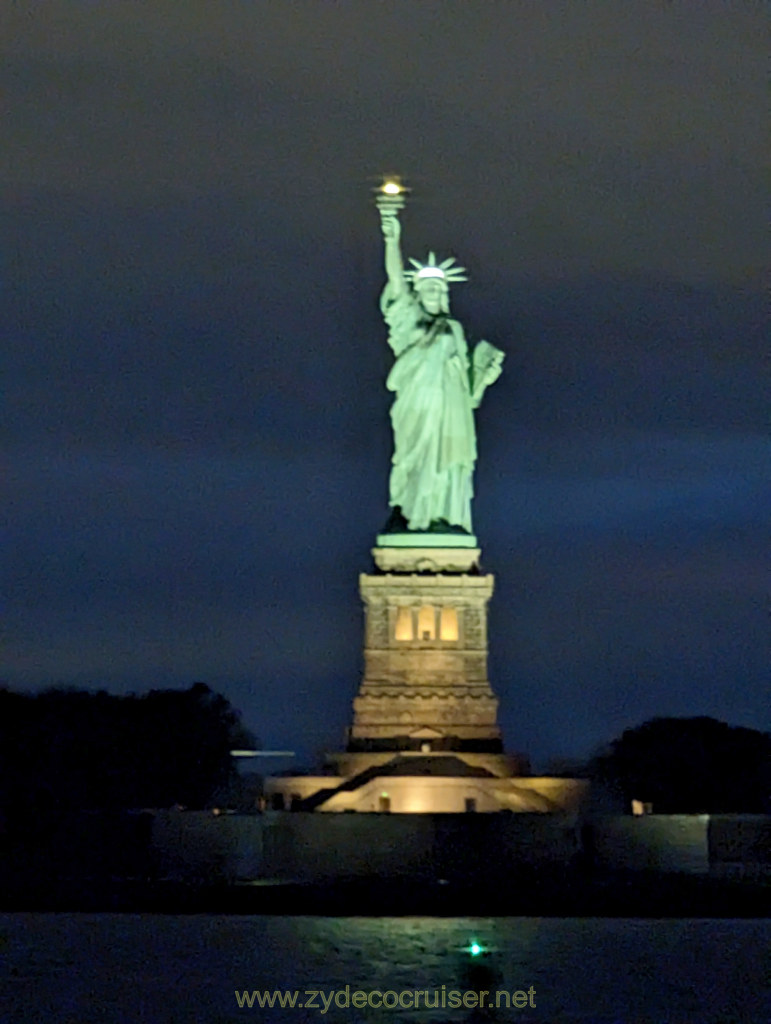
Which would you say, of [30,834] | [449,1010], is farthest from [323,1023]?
[30,834]

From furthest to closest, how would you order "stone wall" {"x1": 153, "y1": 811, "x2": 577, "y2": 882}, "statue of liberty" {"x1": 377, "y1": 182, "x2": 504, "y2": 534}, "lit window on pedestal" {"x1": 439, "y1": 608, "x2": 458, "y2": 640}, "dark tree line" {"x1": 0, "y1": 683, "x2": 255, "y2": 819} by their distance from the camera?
1. "dark tree line" {"x1": 0, "y1": 683, "x2": 255, "y2": 819}
2. "statue of liberty" {"x1": 377, "y1": 182, "x2": 504, "y2": 534}
3. "lit window on pedestal" {"x1": 439, "y1": 608, "x2": 458, "y2": 640}
4. "stone wall" {"x1": 153, "y1": 811, "x2": 577, "y2": 882}

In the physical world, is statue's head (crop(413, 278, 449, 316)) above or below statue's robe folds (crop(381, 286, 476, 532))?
above

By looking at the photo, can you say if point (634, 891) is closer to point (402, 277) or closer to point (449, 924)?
point (449, 924)

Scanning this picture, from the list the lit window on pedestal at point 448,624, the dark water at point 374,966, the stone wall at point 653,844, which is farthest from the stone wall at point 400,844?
the lit window on pedestal at point 448,624

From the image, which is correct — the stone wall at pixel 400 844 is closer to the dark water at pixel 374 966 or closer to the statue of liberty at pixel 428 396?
the dark water at pixel 374 966

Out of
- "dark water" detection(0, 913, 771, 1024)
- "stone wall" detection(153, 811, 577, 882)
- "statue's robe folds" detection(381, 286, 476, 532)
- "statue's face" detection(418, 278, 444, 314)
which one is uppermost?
"statue's face" detection(418, 278, 444, 314)

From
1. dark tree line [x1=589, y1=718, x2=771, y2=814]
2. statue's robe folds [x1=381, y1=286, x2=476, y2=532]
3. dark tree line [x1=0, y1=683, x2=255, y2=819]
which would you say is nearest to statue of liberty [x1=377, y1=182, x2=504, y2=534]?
statue's robe folds [x1=381, y1=286, x2=476, y2=532]

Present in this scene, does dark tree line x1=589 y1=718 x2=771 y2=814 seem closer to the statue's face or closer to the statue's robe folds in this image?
the statue's robe folds
